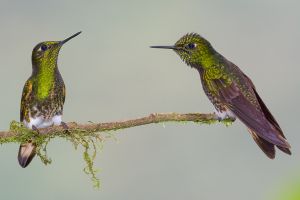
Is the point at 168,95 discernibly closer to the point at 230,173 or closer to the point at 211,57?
the point at 230,173

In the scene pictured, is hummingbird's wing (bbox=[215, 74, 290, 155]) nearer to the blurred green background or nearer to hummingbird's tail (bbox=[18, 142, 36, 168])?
hummingbird's tail (bbox=[18, 142, 36, 168])

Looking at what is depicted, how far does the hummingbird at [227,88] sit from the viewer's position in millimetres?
5191

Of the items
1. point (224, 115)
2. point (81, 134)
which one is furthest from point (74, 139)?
point (224, 115)

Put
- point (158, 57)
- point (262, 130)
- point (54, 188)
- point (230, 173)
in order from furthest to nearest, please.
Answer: point (158, 57)
point (230, 173)
point (54, 188)
point (262, 130)

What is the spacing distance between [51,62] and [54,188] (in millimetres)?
63163

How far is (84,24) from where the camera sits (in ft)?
397

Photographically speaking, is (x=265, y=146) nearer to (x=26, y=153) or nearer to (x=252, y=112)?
(x=252, y=112)

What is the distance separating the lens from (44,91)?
6.44m

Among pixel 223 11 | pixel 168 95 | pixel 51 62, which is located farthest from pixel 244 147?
pixel 51 62

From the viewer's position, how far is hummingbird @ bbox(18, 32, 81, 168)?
251 inches

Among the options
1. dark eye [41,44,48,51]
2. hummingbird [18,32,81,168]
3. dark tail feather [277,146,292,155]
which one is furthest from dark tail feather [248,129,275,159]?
dark eye [41,44,48,51]

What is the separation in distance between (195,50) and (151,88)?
279ft

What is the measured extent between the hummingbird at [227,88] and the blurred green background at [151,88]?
51.6 meters

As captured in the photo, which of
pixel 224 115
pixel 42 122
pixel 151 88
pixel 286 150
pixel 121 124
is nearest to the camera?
pixel 286 150
